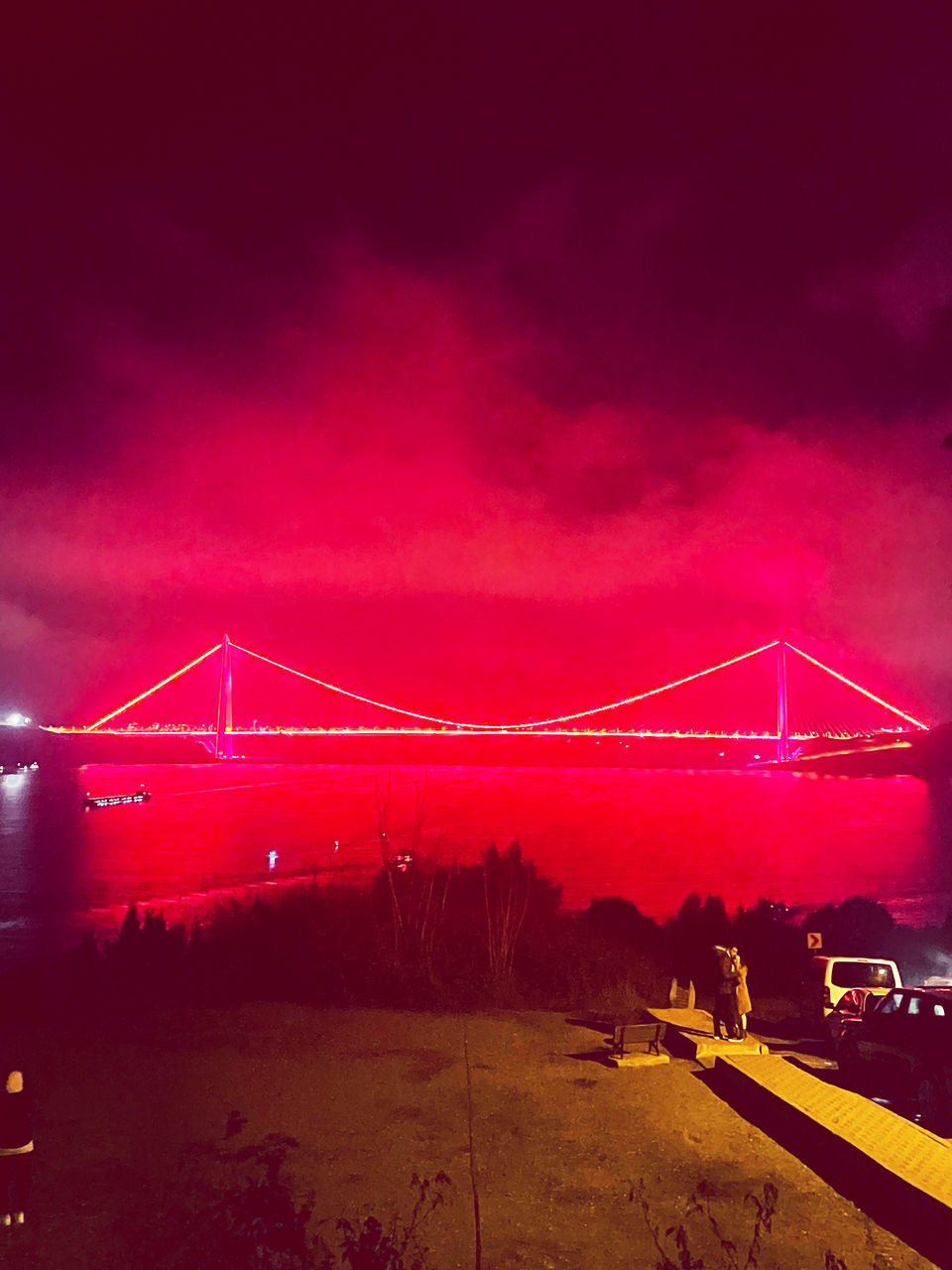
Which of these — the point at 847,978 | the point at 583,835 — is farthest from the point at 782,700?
the point at 847,978

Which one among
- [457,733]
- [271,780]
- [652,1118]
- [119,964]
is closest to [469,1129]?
[652,1118]

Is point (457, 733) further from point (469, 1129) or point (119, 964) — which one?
point (469, 1129)

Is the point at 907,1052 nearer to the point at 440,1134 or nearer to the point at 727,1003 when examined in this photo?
the point at 727,1003

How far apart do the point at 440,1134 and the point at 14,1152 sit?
3004 mm

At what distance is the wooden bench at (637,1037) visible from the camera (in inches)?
372

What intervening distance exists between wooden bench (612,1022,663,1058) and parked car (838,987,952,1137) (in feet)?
5.44

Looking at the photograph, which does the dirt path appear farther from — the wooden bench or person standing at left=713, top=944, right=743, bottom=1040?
person standing at left=713, top=944, right=743, bottom=1040

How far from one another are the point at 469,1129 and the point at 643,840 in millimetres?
64132

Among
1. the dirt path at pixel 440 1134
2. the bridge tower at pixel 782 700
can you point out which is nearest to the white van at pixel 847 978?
the dirt path at pixel 440 1134

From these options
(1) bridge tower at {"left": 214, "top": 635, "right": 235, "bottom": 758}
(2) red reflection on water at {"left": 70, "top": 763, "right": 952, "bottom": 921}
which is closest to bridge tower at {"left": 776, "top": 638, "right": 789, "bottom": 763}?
(2) red reflection on water at {"left": 70, "top": 763, "right": 952, "bottom": 921}

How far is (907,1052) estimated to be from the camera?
26.6ft

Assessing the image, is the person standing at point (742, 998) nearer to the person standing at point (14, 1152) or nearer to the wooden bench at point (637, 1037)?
the wooden bench at point (637, 1037)

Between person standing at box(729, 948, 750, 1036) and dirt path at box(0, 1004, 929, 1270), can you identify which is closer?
dirt path at box(0, 1004, 929, 1270)

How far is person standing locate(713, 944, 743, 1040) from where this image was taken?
10.3m
